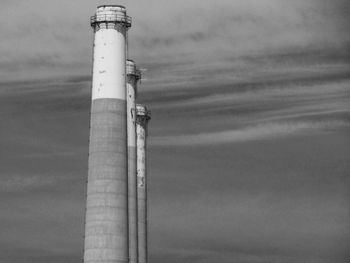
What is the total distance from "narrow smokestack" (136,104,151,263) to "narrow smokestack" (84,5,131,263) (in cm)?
2328

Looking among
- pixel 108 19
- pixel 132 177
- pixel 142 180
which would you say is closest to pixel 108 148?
pixel 108 19

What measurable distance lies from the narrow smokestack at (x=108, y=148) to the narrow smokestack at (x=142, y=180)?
2328 cm

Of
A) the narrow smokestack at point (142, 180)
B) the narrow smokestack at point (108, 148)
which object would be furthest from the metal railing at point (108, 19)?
the narrow smokestack at point (142, 180)

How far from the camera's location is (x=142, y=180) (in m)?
86.0

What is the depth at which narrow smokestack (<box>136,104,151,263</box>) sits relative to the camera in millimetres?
82625

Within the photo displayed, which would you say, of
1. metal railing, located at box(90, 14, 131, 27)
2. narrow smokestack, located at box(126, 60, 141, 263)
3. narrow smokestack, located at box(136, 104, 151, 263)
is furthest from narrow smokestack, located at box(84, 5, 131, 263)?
narrow smokestack, located at box(136, 104, 151, 263)

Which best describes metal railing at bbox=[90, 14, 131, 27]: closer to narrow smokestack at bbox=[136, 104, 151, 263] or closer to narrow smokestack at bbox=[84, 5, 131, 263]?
narrow smokestack at bbox=[84, 5, 131, 263]

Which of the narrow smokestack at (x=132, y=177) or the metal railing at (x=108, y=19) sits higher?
the metal railing at (x=108, y=19)

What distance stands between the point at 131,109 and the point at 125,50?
15194 millimetres

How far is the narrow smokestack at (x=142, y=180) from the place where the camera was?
8262 cm

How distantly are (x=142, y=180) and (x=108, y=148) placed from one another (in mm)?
27624

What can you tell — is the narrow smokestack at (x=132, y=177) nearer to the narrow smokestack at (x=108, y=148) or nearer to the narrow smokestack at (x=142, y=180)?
the narrow smokestack at (x=142, y=180)

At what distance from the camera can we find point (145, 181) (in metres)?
86.6

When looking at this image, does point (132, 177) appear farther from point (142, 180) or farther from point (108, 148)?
point (108, 148)
